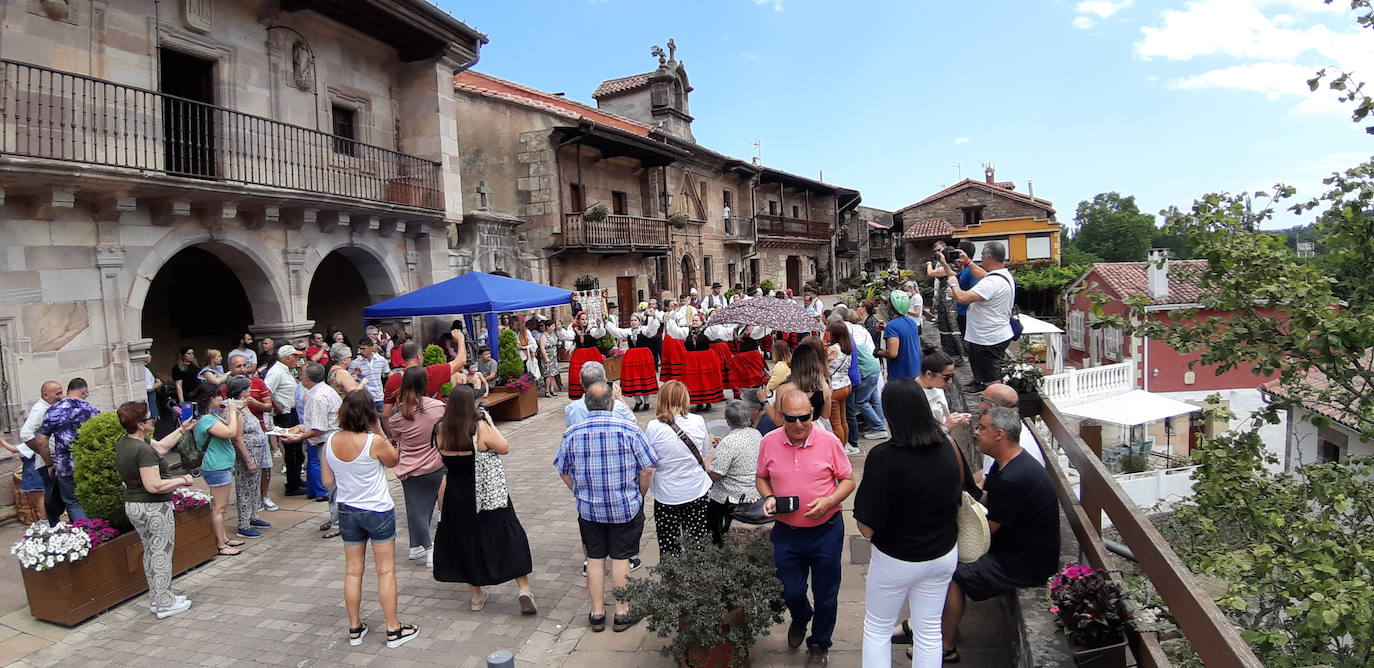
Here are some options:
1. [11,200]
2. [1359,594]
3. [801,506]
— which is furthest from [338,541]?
[1359,594]

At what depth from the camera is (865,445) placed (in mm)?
8789

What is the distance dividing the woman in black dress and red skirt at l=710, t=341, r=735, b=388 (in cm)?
630

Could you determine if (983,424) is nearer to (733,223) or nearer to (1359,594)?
(1359,594)

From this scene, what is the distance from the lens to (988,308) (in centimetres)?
633

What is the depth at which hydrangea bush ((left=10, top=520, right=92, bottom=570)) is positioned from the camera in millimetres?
5395

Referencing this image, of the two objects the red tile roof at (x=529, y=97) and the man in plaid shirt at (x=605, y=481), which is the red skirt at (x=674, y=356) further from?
the red tile roof at (x=529, y=97)

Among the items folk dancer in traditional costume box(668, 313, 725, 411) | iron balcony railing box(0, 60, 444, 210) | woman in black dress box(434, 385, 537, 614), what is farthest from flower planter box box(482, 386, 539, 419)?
woman in black dress box(434, 385, 537, 614)

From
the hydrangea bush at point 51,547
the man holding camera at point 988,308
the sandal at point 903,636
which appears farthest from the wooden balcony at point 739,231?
the sandal at point 903,636

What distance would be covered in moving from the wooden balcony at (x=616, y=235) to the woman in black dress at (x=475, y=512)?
1542 centimetres

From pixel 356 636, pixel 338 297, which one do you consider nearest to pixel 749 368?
pixel 356 636

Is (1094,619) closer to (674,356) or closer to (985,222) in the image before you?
(674,356)

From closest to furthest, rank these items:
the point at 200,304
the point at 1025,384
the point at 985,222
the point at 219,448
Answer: the point at 1025,384 < the point at 219,448 < the point at 200,304 < the point at 985,222

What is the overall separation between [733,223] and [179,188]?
24703 millimetres

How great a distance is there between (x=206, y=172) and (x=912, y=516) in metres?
11.5
